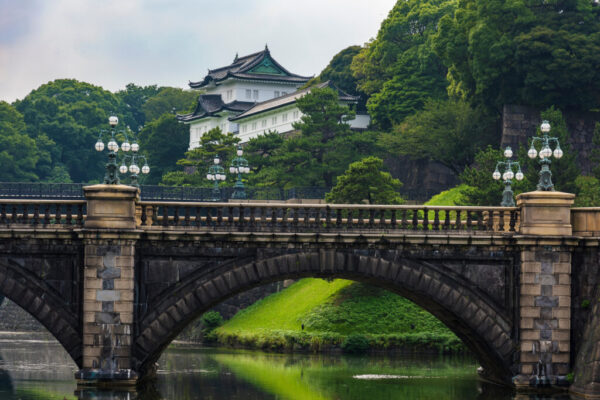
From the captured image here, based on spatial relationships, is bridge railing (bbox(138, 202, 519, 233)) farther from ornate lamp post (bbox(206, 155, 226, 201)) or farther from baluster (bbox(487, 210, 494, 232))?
ornate lamp post (bbox(206, 155, 226, 201))

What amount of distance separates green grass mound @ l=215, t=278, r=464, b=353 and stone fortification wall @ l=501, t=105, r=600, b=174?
18980 millimetres

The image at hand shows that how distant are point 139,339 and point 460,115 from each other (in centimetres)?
4973

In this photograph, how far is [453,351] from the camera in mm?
62719

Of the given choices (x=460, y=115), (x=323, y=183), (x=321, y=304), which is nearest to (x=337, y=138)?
(x=323, y=183)

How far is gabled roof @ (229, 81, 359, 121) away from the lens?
335 ft

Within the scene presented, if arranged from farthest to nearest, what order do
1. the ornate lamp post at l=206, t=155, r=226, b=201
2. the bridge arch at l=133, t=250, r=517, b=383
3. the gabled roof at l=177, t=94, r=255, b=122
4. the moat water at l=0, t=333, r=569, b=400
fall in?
the gabled roof at l=177, t=94, r=255, b=122 < the ornate lamp post at l=206, t=155, r=226, b=201 < the moat water at l=0, t=333, r=569, b=400 < the bridge arch at l=133, t=250, r=517, b=383

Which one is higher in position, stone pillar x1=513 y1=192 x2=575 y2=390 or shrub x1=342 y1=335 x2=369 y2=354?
stone pillar x1=513 y1=192 x2=575 y2=390

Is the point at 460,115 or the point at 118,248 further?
the point at 460,115

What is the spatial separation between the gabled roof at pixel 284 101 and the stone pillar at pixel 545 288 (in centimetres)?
5772

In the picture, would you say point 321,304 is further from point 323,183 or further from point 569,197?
point 569,197

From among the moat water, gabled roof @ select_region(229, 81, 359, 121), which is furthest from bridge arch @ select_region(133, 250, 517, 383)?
gabled roof @ select_region(229, 81, 359, 121)

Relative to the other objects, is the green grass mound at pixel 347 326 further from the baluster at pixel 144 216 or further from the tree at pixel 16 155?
the tree at pixel 16 155

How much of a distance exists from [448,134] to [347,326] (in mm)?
25693

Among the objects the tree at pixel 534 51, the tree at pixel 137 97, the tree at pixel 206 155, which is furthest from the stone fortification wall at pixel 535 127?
the tree at pixel 137 97
